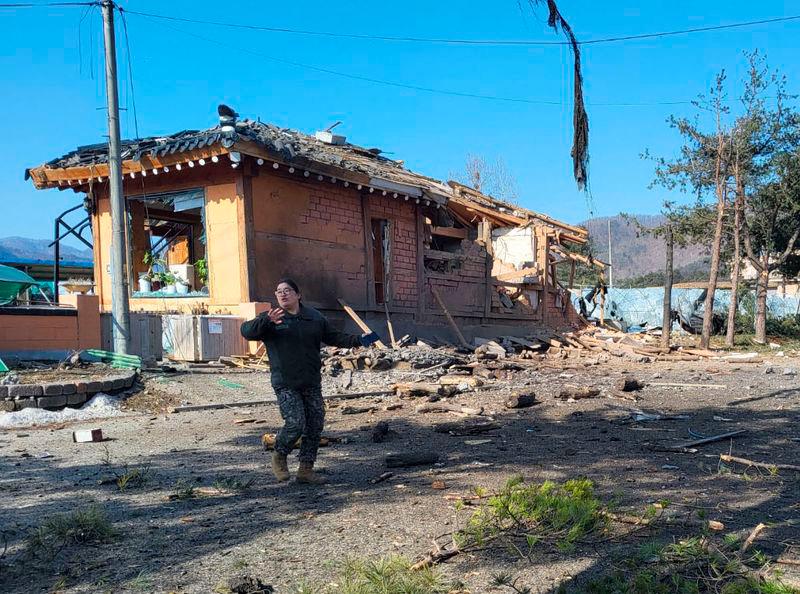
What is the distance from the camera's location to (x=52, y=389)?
9.05m

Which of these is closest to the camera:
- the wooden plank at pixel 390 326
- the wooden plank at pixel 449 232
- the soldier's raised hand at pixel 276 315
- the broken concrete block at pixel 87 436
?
the soldier's raised hand at pixel 276 315

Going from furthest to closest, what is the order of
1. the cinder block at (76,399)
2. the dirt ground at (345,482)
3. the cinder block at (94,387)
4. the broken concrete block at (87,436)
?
the cinder block at (94,387), the cinder block at (76,399), the broken concrete block at (87,436), the dirt ground at (345,482)

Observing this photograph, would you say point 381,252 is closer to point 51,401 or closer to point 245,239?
point 245,239

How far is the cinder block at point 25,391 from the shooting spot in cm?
889

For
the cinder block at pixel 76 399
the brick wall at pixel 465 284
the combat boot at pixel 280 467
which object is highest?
the brick wall at pixel 465 284

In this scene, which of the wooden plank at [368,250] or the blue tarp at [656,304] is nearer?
the wooden plank at [368,250]

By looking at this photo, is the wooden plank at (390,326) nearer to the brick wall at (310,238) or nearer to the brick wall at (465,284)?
the brick wall at (310,238)

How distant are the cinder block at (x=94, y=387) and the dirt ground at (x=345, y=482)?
21.6 inches

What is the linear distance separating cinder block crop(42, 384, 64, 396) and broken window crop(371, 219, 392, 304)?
27.2ft

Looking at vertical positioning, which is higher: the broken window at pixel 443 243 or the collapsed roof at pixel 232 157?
the collapsed roof at pixel 232 157

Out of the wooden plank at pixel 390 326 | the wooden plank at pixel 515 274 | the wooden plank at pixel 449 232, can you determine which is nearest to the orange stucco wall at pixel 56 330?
the wooden plank at pixel 390 326

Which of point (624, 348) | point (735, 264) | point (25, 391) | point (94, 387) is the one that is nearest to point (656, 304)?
point (735, 264)

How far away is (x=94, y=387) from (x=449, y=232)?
11.4 m

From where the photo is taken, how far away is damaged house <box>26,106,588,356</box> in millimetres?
13148
